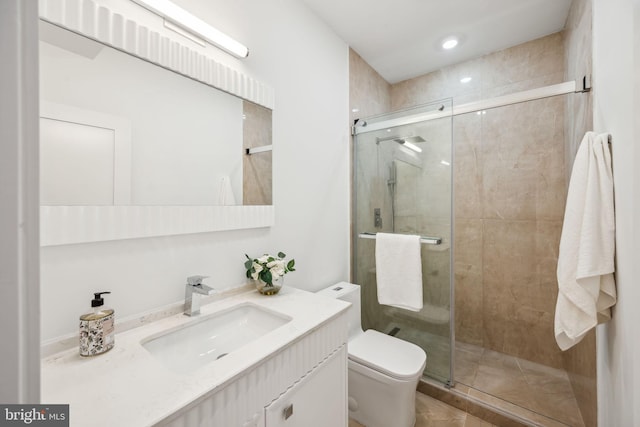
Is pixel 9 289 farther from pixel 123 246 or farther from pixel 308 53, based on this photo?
pixel 308 53

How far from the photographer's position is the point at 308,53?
167cm

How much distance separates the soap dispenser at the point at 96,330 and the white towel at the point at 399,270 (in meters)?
1.47

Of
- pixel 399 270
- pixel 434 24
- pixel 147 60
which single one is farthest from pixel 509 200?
pixel 147 60

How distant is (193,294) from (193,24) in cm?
105

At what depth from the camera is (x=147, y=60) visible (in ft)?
3.10

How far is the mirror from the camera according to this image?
77 cm

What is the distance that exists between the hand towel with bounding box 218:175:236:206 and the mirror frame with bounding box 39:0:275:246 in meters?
0.02

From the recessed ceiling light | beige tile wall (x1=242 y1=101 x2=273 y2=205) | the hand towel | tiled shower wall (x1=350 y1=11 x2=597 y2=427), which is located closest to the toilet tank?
tiled shower wall (x1=350 y1=11 x2=597 y2=427)

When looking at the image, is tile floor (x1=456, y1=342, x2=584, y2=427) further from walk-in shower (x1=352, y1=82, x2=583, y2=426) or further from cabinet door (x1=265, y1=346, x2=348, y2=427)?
cabinet door (x1=265, y1=346, x2=348, y2=427)

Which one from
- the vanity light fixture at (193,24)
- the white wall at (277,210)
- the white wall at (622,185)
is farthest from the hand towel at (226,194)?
the white wall at (622,185)

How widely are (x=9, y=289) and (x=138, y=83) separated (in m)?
0.94

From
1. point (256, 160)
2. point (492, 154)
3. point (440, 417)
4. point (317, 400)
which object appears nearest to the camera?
point (317, 400)

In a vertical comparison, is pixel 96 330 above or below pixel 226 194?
below

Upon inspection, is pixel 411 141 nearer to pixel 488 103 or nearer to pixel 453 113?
pixel 453 113
